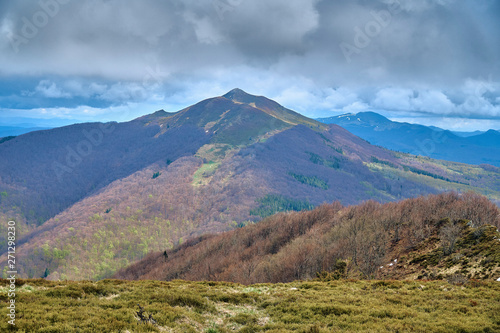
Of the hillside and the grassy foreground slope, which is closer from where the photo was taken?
the grassy foreground slope

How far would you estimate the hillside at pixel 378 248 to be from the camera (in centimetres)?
4153

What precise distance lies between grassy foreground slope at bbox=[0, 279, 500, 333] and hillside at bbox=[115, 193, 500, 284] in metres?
11.0

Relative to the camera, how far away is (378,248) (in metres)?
66.5

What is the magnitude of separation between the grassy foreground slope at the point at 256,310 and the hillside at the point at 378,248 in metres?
11.0

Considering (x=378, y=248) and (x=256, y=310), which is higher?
(x=256, y=310)

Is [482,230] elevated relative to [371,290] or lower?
elevated

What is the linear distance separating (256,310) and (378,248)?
2180 inches

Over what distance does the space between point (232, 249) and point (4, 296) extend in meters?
167

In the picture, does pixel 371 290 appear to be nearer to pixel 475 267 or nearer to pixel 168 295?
pixel 475 267

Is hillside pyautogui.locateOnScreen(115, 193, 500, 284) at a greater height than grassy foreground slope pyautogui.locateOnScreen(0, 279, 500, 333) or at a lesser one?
lesser

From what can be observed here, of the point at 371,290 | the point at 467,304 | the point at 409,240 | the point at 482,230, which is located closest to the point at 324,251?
the point at 409,240

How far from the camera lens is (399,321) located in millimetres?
19031

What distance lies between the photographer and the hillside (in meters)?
41.5

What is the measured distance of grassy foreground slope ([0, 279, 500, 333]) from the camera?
16664mm
